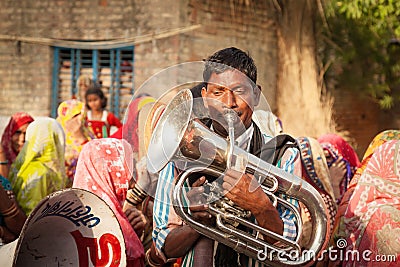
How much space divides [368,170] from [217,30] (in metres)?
6.20

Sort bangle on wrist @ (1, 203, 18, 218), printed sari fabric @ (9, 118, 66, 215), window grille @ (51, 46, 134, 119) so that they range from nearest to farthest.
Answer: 1. bangle on wrist @ (1, 203, 18, 218)
2. printed sari fabric @ (9, 118, 66, 215)
3. window grille @ (51, 46, 134, 119)

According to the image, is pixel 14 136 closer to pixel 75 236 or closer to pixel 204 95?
pixel 75 236

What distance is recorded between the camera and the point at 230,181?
8.30 feet

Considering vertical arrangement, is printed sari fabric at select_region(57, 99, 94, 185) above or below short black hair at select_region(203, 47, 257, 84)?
below

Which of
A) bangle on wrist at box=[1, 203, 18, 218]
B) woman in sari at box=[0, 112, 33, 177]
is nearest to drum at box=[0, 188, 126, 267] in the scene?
bangle on wrist at box=[1, 203, 18, 218]

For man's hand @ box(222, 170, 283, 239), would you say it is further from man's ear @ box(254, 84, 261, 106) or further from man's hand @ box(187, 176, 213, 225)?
man's ear @ box(254, 84, 261, 106)

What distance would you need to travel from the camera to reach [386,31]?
11.3m

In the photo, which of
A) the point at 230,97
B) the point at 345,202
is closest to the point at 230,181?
the point at 230,97

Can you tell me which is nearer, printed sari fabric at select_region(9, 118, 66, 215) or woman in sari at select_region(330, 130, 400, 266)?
woman in sari at select_region(330, 130, 400, 266)

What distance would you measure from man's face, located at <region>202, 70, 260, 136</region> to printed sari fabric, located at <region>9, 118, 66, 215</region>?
2504mm

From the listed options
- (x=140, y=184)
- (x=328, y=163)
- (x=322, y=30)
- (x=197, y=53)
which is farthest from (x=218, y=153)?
(x=322, y=30)

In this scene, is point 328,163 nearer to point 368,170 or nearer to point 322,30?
point 368,170

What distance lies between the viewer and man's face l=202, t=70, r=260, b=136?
2.63 m

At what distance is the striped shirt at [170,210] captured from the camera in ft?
8.92
